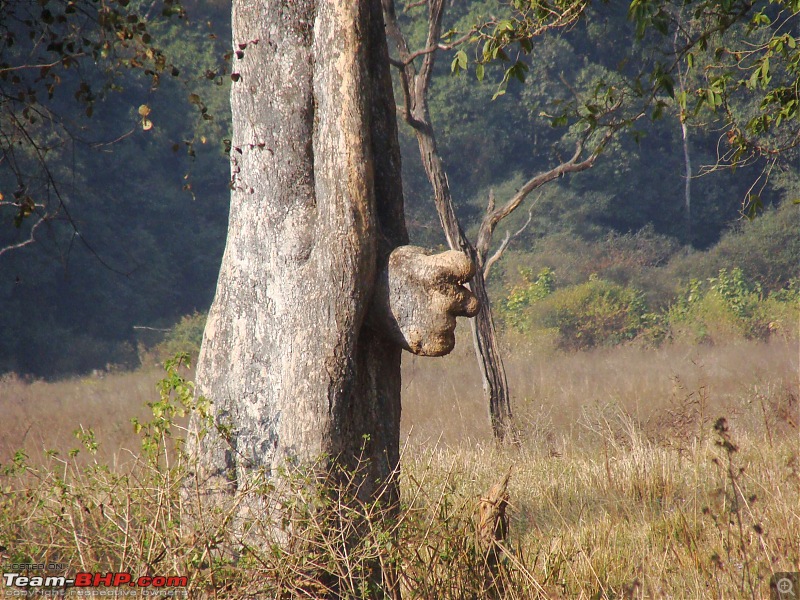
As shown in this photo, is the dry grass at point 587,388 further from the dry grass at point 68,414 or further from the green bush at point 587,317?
the green bush at point 587,317

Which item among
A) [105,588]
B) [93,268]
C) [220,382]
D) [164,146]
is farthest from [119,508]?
[164,146]

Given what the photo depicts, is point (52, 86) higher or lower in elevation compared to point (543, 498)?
higher

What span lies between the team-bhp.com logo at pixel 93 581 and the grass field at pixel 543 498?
0.16ft

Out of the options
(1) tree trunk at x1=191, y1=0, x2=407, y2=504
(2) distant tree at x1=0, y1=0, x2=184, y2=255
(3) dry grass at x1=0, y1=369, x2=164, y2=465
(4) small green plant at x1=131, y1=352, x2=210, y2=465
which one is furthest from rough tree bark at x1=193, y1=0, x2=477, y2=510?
(3) dry grass at x1=0, y1=369, x2=164, y2=465

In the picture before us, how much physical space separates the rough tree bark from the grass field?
15.8 inches

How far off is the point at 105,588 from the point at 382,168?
211 centimetres

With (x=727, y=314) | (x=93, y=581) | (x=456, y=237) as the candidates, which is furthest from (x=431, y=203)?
(x=93, y=581)

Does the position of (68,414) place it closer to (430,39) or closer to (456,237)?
(456,237)

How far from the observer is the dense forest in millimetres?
23031

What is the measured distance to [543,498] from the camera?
5773 millimetres

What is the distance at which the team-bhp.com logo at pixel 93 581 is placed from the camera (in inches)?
108

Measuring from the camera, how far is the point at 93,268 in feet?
81.5

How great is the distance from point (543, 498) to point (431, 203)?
2592 cm

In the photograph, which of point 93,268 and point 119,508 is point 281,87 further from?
point 93,268
